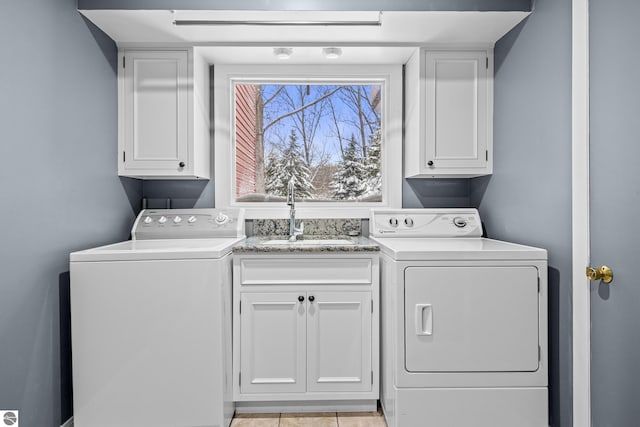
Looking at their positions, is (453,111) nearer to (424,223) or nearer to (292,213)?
(424,223)

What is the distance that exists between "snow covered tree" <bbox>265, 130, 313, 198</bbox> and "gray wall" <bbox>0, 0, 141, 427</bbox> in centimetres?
106

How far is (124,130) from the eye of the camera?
2232 mm

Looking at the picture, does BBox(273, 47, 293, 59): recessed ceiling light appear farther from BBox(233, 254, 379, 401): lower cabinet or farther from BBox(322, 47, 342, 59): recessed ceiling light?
BBox(233, 254, 379, 401): lower cabinet

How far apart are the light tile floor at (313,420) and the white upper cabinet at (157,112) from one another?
1442mm

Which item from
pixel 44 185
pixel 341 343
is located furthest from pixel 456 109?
pixel 44 185

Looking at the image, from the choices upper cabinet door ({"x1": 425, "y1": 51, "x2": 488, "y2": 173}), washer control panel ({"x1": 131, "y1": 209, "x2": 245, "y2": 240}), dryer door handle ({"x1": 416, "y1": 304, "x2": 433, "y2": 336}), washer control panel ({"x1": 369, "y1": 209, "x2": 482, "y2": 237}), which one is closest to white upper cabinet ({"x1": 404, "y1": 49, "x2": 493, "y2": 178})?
upper cabinet door ({"x1": 425, "y1": 51, "x2": 488, "y2": 173})

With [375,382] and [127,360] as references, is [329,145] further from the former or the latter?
[127,360]

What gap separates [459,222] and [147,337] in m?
1.92

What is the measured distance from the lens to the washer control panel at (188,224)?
2.35 meters

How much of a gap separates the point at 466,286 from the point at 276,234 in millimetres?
1308

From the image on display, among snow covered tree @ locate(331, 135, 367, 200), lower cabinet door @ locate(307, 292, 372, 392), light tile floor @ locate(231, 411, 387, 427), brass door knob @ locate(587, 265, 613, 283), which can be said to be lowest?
light tile floor @ locate(231, 411, 387, 427)

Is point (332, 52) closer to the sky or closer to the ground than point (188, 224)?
closer to the sky

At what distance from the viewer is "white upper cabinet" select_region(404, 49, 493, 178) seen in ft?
7.39

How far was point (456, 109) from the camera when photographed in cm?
227
